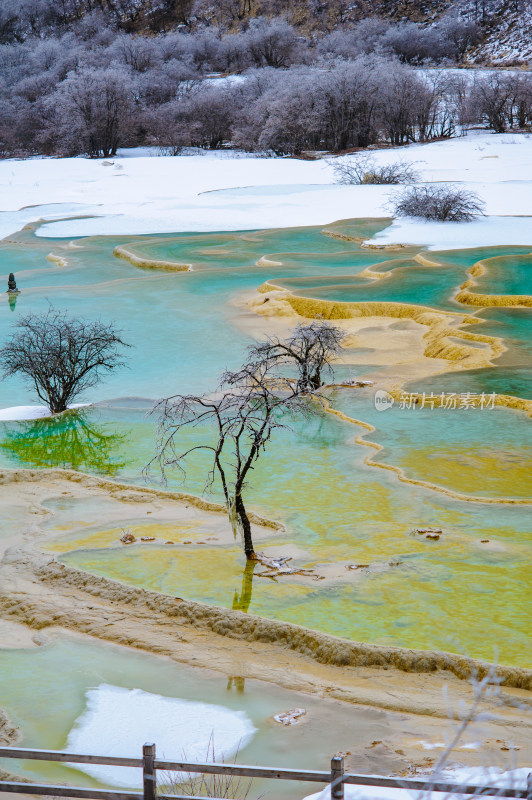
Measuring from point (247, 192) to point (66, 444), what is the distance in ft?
77.2

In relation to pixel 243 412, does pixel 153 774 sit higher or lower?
higher

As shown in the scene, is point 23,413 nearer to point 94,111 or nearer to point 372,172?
point 372,172

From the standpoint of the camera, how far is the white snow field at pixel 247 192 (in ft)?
92.6

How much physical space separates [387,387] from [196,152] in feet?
110

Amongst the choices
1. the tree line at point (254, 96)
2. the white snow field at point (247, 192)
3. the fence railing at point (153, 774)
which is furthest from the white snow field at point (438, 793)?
the tree line at point (254, 96)

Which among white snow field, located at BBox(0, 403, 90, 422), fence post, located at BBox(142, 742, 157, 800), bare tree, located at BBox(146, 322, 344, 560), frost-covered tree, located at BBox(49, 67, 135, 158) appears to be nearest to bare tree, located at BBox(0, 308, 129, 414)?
white snow field, located at BBox(0, 403, 90, 422)

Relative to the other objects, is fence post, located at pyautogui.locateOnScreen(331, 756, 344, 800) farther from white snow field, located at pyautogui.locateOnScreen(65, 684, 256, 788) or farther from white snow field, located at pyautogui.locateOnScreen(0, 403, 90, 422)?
white snow field, located at pyautogui.locateOnScreen(0, 403, 90, 422)

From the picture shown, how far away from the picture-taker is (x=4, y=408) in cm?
1470

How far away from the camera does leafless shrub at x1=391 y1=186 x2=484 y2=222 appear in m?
27.2

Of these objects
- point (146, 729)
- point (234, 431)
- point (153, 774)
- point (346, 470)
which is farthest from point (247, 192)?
point (153, 774)

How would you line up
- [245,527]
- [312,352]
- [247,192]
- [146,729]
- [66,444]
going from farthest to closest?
[247,192] → [312,352] → [66,444] → [245,527] → [146,729]

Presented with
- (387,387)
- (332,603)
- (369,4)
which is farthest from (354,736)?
(369,4)

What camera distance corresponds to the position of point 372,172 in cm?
3503

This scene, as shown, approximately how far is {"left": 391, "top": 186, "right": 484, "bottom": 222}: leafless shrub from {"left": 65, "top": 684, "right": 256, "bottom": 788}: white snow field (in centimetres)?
2289
